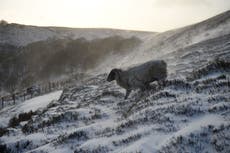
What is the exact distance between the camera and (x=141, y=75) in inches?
736

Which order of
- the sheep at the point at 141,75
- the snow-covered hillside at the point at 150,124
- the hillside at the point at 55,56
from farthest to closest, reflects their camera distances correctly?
the hillside at the point at 55,56 < the sheep at the point at 141,75 < the snow-covered hillside at the point at 150,124

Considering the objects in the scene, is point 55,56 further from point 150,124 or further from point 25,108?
point 150,124

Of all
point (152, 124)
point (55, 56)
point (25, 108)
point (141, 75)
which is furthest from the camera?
point (55, 56)

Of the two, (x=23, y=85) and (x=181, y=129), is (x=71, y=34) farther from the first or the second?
(x=181, y=129)

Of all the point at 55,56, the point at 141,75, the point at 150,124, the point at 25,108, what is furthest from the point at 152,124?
the point at 55,56

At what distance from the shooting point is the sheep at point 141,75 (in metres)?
18.7

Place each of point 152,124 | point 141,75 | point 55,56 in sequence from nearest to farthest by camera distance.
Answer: point 152,124
point 141,75
point 55,56

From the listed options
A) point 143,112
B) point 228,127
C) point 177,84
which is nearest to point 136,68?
point 177,84

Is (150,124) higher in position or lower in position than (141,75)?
lower

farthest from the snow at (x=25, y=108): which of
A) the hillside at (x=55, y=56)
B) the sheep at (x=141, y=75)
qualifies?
the hillside at (x=55, y=56)

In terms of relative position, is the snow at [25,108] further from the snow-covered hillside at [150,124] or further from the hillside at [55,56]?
the hillside at [55,56]

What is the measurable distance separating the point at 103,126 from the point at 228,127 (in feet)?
19.4

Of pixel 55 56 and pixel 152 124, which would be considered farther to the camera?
pixel 55 56

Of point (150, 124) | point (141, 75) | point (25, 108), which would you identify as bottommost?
point (25, 108)
